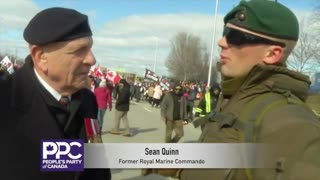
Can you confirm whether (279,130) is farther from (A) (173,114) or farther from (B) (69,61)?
(A) (173,114)

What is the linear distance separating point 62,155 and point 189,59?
3102 inches

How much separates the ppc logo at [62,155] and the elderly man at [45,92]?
3 centimetres

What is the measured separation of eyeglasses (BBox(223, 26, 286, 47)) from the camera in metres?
1.98

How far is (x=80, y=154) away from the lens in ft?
6.48

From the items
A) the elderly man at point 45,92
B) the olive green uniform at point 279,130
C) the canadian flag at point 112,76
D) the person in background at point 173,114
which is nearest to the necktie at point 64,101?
the elderly man at point 45,92

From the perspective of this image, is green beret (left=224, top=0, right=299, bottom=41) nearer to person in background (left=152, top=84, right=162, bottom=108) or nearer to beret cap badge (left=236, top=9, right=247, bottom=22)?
beret cap badge (left=236, top=9, right=247, bottom=22)

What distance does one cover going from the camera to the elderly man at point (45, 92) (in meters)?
2.01

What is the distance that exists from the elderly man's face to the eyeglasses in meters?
0.59

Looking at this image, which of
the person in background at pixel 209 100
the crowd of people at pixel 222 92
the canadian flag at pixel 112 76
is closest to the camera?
the crowd of people at pixel 222 92

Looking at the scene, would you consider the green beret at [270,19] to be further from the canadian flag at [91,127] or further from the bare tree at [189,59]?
the bare tree at [189,59]

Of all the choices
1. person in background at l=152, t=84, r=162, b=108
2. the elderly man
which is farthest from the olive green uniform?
person in background at l=152, t=84, r=162, b=108

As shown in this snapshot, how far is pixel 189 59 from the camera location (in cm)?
8044

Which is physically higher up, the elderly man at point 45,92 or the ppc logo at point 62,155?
the elderly man at point 45,92

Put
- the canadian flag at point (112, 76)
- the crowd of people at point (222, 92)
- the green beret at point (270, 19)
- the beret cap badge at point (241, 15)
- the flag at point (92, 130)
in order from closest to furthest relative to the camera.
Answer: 1. the crowd of people at point (222, 92)
2. the green beret at point (270, 19)
3. the beret cap badge at point (241, 15)
4. the flag at point (92, 130)
5. the canadian flag at point (112, 76)
